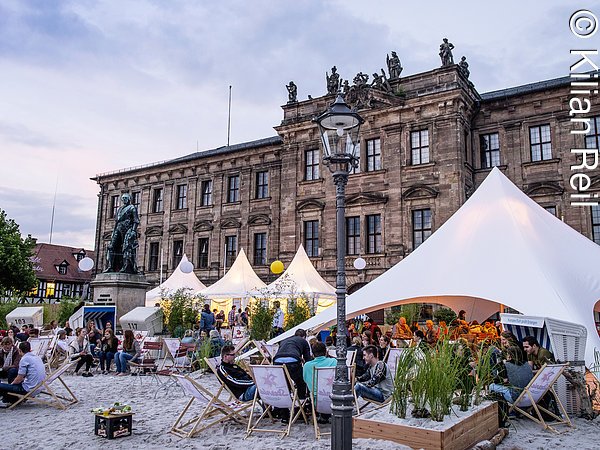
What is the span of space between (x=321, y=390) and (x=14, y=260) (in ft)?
96.3

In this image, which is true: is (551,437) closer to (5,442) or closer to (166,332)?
(5,442)

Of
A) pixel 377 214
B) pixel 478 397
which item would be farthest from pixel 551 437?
pixel 377 214

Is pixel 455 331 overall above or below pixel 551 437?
above

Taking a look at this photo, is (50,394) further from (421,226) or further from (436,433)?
(421,226)

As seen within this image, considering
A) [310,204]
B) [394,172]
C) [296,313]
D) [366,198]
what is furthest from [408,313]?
[310,204]

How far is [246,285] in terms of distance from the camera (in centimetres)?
2269

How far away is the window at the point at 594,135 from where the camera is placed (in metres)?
22.0

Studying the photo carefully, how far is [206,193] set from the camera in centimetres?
3291

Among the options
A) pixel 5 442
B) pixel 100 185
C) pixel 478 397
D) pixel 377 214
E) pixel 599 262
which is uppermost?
pixel 100 185

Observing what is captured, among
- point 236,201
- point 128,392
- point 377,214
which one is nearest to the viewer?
point 128,392

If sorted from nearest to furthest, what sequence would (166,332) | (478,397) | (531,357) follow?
(478,397) < (531,357) < (166,332)

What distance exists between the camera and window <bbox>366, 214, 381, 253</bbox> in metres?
25.1

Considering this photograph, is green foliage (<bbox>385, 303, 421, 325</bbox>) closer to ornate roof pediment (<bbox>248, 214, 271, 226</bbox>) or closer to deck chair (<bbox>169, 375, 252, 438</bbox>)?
ornate roof pediment (<bbox>248, 214, 271, 226</bbox>)

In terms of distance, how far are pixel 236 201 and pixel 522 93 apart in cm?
1627
